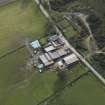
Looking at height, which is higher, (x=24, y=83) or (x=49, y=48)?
(x=49, y=48)

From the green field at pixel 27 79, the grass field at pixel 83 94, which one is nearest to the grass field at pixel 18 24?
the green field at pixel 27 79

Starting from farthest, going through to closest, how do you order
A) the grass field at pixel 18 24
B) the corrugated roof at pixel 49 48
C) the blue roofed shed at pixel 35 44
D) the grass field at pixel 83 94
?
1. the grass field at pixel 18 24
2. the blue roofed shed at pixel 35 44
3. the corrugated roof at pixel 49 48
4. the grass field at pixel 83 94

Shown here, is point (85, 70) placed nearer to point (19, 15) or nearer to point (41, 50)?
point (41, 50)

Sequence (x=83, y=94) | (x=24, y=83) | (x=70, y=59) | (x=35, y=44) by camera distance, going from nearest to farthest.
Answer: (x=83, y=94), (x=24, y=83), (x=70, y=59), (x=35, y=44)

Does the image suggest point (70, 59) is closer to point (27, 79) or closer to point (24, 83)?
point (27, 79)

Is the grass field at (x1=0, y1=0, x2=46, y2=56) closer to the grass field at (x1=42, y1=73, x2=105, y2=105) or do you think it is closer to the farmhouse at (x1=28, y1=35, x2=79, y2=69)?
the farmhouse at (x1=28, y1=35, x2=79, y2=69)

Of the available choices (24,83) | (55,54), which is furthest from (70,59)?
(24,83)

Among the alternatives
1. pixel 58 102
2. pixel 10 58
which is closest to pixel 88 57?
pixel 58 102

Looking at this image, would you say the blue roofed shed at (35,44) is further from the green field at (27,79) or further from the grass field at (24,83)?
the grass field at (24,83)
